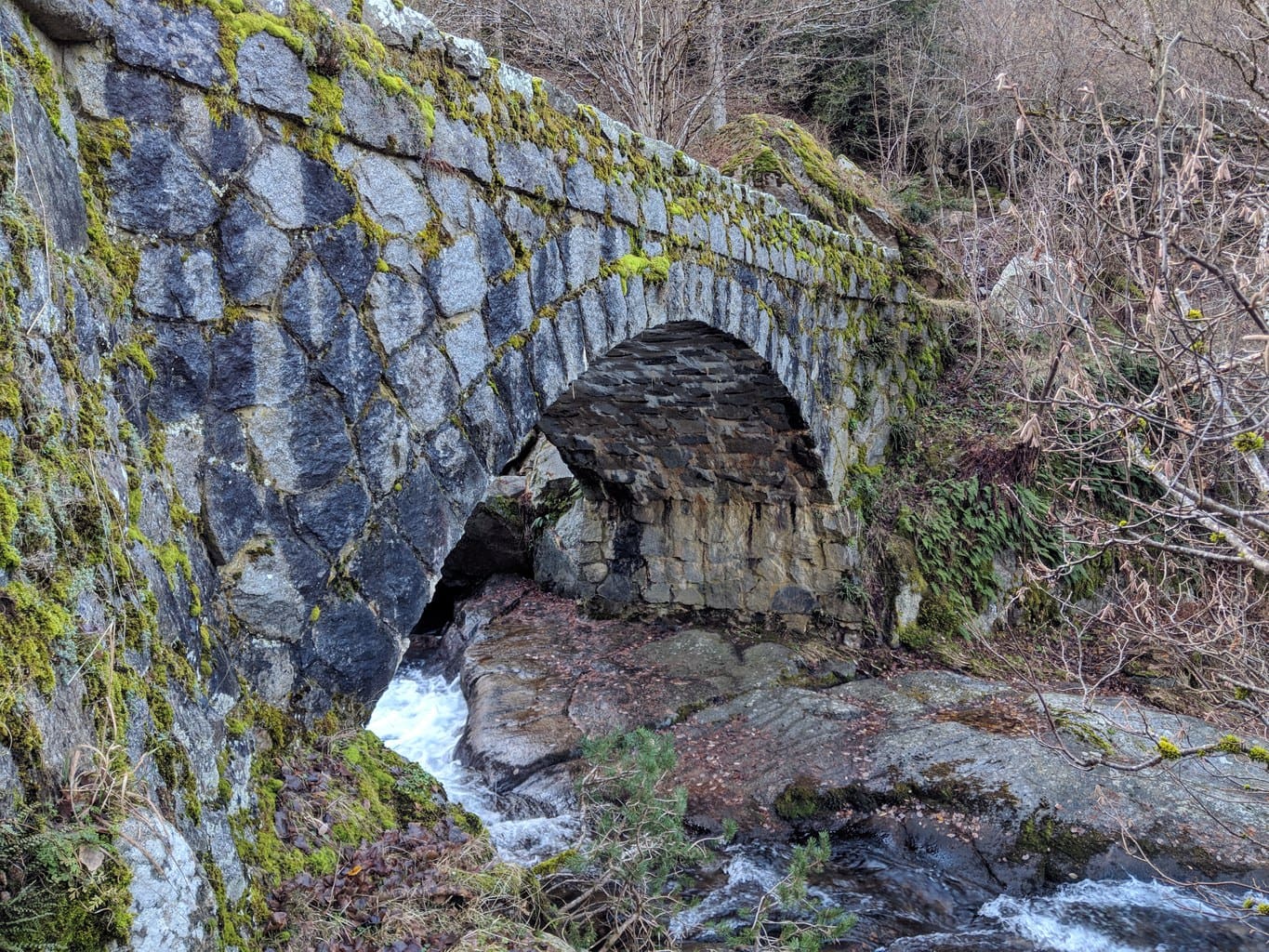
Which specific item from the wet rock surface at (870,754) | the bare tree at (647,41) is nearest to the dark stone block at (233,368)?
the wet rock surface at (870,754)

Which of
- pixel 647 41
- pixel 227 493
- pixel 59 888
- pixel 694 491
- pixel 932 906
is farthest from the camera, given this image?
pixel 647 41

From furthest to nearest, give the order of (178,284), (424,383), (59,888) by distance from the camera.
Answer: (424,383) < (178,284) < (59,888)

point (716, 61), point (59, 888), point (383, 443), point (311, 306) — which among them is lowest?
point (59, 888)

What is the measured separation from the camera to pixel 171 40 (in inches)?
88.0

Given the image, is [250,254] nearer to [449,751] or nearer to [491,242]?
[491,242]

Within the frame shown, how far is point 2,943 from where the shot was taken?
1.18m

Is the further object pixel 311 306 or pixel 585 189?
pixel 585 189

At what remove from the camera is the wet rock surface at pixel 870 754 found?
16.4 feet

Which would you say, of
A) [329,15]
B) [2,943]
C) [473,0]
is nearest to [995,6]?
[473,0]

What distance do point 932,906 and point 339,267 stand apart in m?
4.55

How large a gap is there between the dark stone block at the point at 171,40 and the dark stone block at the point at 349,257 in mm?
515

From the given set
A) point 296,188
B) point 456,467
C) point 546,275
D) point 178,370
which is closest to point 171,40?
point 296,188

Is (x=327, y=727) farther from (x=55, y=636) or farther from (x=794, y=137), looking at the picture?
(x=794, y=137)

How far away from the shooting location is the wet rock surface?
5.01 meters
